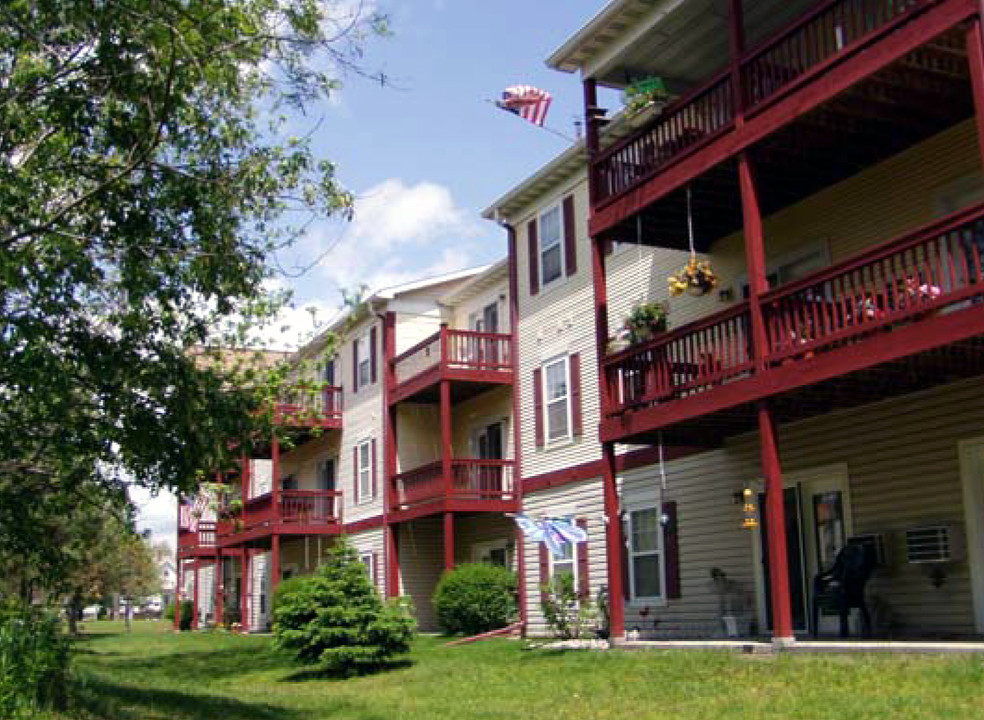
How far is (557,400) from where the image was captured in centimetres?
2447

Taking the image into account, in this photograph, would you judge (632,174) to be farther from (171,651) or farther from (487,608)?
(171,651)

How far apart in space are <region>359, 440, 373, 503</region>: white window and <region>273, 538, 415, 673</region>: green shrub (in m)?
11.3

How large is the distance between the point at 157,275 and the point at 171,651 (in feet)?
73.8

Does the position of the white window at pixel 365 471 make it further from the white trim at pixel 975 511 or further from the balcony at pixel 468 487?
the white trim at pixel 975 511

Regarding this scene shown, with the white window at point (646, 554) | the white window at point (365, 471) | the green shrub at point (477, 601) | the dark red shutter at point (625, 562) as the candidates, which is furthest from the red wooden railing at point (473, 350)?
the white window at point (646, 554)

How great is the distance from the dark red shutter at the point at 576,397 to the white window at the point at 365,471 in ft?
37.2

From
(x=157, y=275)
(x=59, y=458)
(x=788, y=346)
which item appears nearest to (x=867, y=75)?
(x=788, y=346)

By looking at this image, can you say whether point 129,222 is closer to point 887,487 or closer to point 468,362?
point 887,487

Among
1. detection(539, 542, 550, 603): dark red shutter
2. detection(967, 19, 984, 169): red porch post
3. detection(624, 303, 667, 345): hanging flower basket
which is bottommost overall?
detection(539, 542, 550, 603): dark red shutter

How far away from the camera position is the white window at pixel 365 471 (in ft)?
111

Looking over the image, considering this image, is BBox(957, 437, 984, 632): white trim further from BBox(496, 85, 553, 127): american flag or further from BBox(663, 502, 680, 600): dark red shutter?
BBox(496, 85, 553, 127): american flag

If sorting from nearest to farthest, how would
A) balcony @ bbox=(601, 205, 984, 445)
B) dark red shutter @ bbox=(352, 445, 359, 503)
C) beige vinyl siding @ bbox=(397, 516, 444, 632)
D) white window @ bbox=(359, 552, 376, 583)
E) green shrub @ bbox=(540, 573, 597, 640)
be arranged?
balcony @ bbox=(601, 205, 984, 445) < green shrub @ bbox=(540, 573, 597, 640) < beige vinyl siding @ bbox=(397, 516, 444, 632) < white window @ bbox=(359, 552, 376, 583) < dark red shutter @ bbox=(352, 445, 359, 503)

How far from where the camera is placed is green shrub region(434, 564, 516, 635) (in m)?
25.1

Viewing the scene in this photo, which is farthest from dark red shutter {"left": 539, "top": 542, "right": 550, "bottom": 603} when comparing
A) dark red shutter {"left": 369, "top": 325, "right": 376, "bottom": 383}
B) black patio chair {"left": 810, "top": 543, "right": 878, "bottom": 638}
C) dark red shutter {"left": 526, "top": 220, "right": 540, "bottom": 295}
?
dark red shutter {"left": 369, "top": 325, "right": 376, "bottom": 383}
